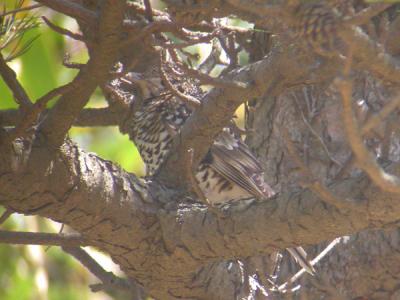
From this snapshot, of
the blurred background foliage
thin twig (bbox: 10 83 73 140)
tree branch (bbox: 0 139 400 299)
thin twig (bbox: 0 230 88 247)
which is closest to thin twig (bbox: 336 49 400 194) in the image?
tree branch (bbox: 0 139 400 299)

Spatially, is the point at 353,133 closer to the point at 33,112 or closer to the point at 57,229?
the point at 33,112

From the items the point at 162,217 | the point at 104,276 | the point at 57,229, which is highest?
the point at 162,217

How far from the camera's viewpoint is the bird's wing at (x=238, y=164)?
4.36 metres

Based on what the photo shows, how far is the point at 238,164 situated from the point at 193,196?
82cm

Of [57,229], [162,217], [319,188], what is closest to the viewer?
[319,188]

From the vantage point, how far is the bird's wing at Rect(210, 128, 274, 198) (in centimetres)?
436

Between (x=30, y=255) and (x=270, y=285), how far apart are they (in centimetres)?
277

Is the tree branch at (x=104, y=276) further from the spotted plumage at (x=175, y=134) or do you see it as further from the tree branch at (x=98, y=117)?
the tree branch at (x=98, y=117)

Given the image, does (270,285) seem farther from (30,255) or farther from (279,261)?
(30,255)

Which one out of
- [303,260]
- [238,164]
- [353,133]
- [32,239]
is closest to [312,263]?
[303,260]

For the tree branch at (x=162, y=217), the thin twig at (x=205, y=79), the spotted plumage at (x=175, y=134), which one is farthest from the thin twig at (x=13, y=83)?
the spotted plumage at (x=175, y=134)

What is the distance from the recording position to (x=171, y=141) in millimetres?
4520

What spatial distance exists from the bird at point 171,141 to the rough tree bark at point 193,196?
1.69ft

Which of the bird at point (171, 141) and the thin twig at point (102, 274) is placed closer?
the thin twig at point (102, 274)
